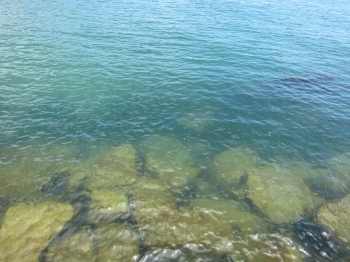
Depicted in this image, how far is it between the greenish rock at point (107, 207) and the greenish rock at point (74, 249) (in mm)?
1418

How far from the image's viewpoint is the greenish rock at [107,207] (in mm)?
18391

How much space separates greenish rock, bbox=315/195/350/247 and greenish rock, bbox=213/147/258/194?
248 inches

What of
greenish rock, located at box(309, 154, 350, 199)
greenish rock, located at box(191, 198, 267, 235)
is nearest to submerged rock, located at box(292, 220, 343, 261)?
greenish rock, located at box(191, 198, 267, 235)

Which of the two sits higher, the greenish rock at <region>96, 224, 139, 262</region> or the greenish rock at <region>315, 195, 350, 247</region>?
the greenish rock at <region>315, 195, 350, 247</region>


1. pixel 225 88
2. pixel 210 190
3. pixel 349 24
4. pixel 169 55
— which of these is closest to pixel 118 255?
pixel 210 190

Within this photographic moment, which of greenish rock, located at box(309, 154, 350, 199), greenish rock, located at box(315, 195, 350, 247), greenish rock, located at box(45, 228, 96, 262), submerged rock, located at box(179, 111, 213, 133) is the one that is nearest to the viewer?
greenish rock, located at box(45, 228, 96, 262)

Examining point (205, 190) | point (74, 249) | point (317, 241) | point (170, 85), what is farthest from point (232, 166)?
point (170, 85)

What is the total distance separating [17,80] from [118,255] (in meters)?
29.6

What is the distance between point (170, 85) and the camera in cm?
3591

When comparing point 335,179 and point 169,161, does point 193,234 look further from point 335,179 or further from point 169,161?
point 335,179

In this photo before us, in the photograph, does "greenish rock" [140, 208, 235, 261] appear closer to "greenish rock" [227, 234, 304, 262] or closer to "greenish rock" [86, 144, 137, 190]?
"greenish rock" [227, 234, 304, 262]

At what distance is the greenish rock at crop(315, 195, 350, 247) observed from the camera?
59.5 feet

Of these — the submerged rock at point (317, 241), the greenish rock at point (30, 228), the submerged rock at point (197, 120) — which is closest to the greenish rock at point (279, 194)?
the submerged rock at point (317, 241)

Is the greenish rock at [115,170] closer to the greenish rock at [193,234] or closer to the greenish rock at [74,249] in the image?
the greenish rock at [74,249]
